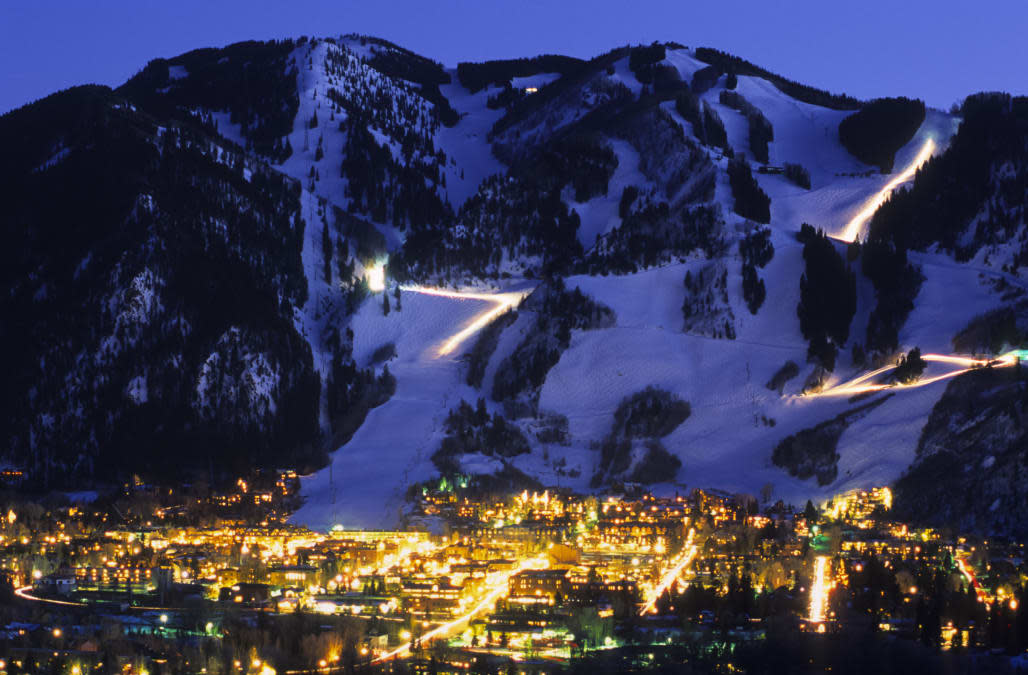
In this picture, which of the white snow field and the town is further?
the white snow field

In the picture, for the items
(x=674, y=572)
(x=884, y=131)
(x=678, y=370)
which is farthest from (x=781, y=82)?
(x=674, y=572)

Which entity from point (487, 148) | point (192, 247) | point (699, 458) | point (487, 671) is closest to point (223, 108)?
point (487, 148)

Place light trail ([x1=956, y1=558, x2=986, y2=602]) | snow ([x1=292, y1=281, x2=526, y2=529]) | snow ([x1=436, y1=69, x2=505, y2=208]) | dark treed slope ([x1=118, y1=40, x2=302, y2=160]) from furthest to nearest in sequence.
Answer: dark treed slope ([x1=118, y1=40, x2=302, y2=160]) → snow ([x1=436, y1=69, x2=505, y2=208]) → snow ([x1=292, y1=281, x2=526, y2=529]) → light trail ([x1=956, y1=558, x2=986, y2=602])

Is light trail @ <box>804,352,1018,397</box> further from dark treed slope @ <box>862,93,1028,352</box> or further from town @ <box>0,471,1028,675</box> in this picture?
town @ <box>0,471,1028,675</box>

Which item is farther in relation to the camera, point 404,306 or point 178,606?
point 404,306

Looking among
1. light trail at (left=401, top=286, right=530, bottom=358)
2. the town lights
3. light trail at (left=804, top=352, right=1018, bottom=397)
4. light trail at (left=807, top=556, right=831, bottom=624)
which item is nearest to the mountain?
light trail at (left=401, top=286, right=530, bottom=358)

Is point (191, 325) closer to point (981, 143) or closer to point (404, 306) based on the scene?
point (404, 306)
